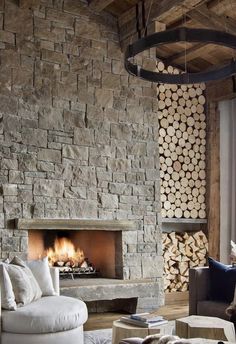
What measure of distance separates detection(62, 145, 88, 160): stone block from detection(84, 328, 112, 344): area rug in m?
2.01

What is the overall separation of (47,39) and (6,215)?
6.79 ft

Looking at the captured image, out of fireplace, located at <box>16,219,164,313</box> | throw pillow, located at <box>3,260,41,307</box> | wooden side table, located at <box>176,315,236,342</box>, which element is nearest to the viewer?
wooden side table, located at <box>176,315,236,342</box>

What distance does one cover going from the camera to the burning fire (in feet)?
20.6

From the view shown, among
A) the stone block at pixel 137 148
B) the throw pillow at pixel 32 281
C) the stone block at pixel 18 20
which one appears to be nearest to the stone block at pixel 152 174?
the stone block at pixel 137 148

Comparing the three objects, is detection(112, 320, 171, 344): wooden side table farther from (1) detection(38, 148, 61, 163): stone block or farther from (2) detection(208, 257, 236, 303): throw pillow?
(1) detection(38, 148, 61, 163): stone block

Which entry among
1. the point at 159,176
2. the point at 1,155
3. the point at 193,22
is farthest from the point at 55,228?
the point at 193,22

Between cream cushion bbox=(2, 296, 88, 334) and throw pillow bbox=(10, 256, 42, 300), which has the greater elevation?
throw pillow bbox=(10, 256, 42, 300)

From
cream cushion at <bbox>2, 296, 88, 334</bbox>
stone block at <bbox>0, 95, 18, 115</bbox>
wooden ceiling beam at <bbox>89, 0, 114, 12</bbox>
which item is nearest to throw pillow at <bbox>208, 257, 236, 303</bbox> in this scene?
cream cushion at <bbox>2, 296, 88, 334</bbox>

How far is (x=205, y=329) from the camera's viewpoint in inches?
142

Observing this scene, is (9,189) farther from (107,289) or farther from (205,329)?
(205,329)

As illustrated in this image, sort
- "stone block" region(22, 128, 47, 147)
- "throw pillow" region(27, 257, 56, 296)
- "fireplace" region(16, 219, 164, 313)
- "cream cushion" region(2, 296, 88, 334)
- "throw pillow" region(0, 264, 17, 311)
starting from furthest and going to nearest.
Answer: "fireplace" region(16, 219, 164, 313)
"stone block" region(22, 128, 47, 147)
"throw pillow" region(27, 257, 56, 296)
"throw pillow" region(0, 264, 17, 311)
"cream cushion" region(2, 296, 88, 334)

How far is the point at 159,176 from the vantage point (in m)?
6.73

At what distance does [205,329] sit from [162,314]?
8.20ft

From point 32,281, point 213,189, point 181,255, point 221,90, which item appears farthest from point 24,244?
point 221,90
